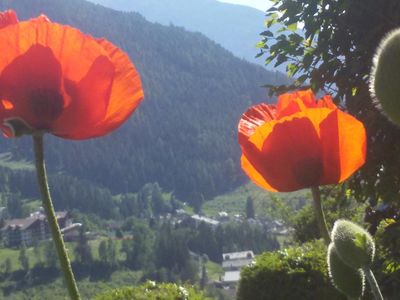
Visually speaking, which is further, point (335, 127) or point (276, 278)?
point (276, 278)

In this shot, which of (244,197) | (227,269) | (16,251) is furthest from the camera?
(244,197)

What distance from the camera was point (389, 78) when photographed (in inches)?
28.4

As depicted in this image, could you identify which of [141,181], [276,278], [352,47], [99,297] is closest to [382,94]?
[352,47]

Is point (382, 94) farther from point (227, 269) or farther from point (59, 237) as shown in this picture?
point (227, 269)

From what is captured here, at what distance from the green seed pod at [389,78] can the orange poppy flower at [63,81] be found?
1.05 feet

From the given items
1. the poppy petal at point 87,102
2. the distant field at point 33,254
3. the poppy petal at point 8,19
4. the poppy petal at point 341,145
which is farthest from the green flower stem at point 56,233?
the distant field at point 33,254

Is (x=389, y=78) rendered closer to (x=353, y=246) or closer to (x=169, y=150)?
(x=353, y=246)

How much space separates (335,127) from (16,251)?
128 m

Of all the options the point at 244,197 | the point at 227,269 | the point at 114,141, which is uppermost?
the point at 114,141

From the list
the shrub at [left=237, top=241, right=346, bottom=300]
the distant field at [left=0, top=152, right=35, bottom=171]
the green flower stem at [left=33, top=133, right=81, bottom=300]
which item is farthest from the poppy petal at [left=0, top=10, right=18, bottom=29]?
the distant field at [left=0, top=152, right=35, bottom=171]

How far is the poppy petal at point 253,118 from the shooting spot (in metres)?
1.18

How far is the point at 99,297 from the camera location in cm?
725

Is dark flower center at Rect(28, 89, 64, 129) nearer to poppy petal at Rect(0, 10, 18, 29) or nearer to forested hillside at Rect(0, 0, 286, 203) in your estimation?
poppy petal at Rect(0, 10, 18, 29)

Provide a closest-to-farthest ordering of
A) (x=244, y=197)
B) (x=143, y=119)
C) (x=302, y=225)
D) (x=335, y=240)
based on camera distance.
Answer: (x=335, y=240) → (x=302, y=225) → (x=244, y=197) → (x=143, y=119)
